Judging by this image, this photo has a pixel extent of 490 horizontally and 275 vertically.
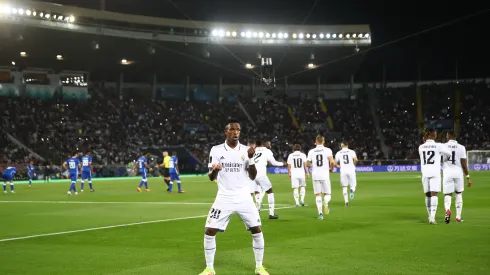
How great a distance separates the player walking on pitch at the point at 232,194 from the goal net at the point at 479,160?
51.4m

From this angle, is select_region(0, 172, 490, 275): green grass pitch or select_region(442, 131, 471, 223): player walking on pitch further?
select_region(442, 131, 471, 223): player walking on pitch

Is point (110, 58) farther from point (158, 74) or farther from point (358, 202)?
point (358, 202)

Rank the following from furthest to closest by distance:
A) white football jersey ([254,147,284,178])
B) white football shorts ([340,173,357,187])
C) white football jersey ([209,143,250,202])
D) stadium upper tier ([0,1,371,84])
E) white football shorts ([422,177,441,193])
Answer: stadium upper tier ([0,1,371,84]), white football shorts ([340,173,357,187]), white football jersey ([254,147,284,178]), white football shorts ([422,177,441,193]), white football jersey ([209,143,250,202])

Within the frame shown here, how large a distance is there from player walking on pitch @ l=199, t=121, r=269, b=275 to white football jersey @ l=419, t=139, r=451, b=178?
7.97 m

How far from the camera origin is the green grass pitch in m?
10.2

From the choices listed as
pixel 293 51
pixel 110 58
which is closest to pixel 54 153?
pixel 110 58

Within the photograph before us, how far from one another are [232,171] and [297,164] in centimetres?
1259

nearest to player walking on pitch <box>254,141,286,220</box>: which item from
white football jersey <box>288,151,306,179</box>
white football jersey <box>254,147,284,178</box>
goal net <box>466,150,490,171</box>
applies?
white football jersey <box>254,147,284,178</box>

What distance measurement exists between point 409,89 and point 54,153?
45884mm

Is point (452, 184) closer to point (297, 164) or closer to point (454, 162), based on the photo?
point (454, 162)

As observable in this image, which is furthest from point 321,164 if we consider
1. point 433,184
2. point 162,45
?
point 162,45

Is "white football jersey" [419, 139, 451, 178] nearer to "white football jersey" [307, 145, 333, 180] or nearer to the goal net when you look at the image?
"white football jersey" [307, 145, 333, 180]

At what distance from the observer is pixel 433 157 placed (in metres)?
16.0

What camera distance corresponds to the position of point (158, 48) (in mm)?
62625
